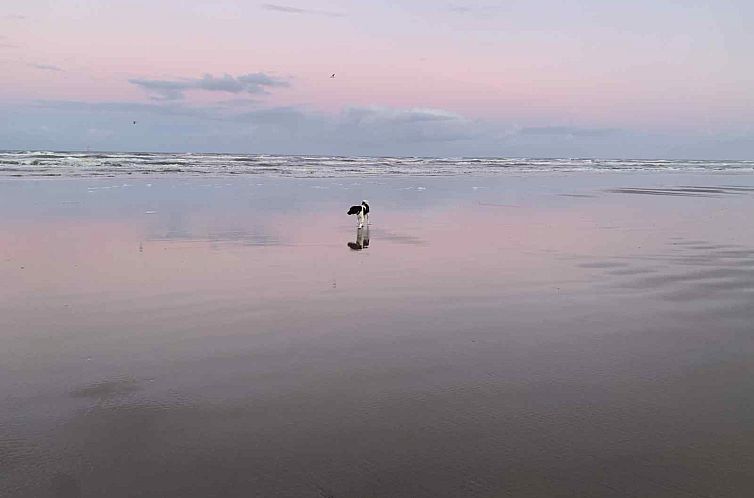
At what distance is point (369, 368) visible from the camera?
18.1 ft

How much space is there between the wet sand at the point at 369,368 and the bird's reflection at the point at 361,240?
28 centimetres

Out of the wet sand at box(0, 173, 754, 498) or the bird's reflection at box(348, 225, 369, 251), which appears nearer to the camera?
the wet sand at box(0, 173, 754, 498)

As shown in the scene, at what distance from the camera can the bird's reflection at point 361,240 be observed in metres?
12.4

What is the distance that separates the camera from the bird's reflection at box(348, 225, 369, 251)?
12366 millimetres

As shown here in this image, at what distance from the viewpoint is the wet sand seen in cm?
378

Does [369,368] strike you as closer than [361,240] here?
Yes

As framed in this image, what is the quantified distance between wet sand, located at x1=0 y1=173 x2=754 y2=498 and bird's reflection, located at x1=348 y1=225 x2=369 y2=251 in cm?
28

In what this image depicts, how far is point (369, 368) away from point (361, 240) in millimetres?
7886

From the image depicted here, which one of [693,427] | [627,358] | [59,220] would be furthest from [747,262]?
[59,220]

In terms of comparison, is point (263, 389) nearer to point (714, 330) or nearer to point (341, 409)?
point (341, 409)

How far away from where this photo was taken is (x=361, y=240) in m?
13.3

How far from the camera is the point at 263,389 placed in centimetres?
500

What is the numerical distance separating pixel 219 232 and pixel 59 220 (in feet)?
14.9

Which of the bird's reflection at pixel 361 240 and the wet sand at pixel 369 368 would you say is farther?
the bird's reflection at pixel 361 240
